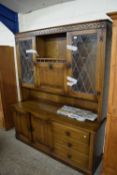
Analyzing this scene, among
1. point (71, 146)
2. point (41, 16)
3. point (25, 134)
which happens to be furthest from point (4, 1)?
point (71, 146)

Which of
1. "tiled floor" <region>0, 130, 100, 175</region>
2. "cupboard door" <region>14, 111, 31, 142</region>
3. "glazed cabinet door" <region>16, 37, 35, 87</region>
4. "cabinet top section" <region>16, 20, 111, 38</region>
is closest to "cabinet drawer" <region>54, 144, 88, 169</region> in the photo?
"tiled floor" <region>0, 130, 100, 175</region>

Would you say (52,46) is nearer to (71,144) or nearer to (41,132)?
(41,132)

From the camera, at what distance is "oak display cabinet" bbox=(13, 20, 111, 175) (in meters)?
1.71

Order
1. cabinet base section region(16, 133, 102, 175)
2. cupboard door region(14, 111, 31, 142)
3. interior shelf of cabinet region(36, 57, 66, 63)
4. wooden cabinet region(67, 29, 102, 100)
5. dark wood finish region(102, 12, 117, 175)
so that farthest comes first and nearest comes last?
cupboard door region(14, 111, 31, 142) < interior shelf of cabinet region(36, 57, 66, 63) < cabinet base section region(16, 133, 102, 175) < wooden cabinet region(67, 29, 102, 100) < dark wood finish region(102, 12, 117, 175)

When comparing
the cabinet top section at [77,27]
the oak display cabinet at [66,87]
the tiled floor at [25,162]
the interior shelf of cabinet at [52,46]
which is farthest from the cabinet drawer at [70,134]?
the cabinet top section at [77,27]

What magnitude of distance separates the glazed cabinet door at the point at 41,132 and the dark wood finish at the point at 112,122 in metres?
0.82

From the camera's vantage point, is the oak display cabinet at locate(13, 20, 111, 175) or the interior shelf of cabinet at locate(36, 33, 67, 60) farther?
the interior shelf of cabinet at locate(36, 33, 67, 60)

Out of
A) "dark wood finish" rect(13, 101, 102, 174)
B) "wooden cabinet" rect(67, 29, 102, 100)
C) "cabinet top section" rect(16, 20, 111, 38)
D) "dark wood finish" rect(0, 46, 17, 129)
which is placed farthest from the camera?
"dark wood finish" rect(0, 46, 17, 129)

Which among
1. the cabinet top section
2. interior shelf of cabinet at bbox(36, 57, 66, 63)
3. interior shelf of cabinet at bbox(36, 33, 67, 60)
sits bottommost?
interior shelf of cabinet at bbox(36, 57, 66, 63)

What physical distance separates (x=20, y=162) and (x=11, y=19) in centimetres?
255

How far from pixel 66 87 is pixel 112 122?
771mm

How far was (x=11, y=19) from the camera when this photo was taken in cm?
275

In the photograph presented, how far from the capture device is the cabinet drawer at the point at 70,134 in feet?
5.83

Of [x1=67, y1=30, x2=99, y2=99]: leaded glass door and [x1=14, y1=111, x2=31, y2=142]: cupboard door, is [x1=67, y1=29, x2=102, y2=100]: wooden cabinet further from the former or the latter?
[x1=14, y1=111, x2=31, y2=142]: cupboard door
